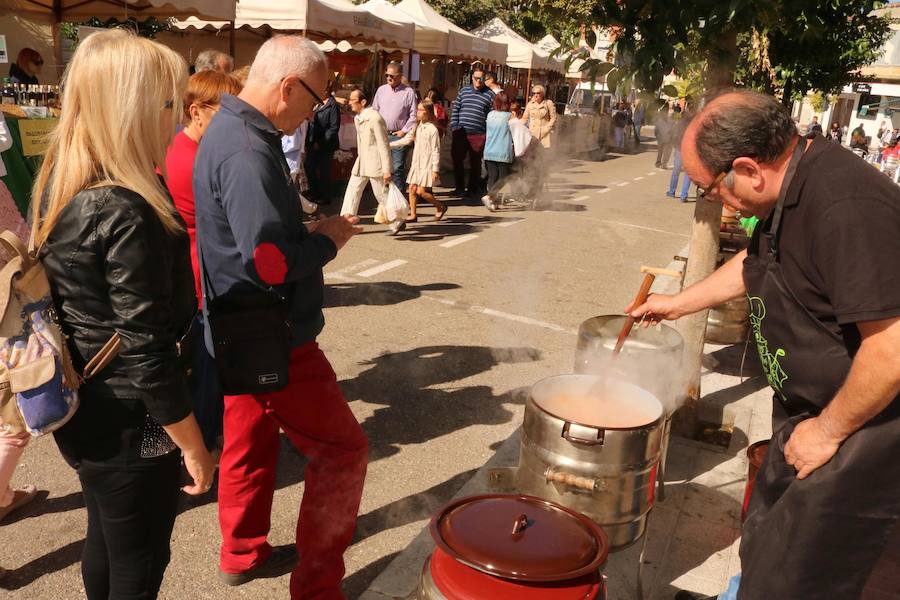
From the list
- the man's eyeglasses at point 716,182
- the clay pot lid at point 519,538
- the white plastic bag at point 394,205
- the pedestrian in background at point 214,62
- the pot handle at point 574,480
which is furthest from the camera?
the white plastic bag at point 394,205

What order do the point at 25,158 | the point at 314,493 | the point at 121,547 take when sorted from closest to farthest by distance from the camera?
the point at 121,547 < the point at 314,493 < the point at 25,158

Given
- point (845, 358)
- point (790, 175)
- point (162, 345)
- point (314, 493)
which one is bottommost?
point (314, 493)

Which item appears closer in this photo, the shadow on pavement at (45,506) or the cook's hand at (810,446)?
the cook's hand at (810,446)

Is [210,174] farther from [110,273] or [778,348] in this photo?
[778,348]

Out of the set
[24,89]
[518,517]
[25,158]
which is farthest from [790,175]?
[24,89]

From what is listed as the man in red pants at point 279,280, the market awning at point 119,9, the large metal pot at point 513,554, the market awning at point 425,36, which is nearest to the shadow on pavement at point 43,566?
the man in red pants at point 279,280

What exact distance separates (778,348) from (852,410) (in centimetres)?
30

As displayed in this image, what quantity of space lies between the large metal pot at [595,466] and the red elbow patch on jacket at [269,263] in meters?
0.99

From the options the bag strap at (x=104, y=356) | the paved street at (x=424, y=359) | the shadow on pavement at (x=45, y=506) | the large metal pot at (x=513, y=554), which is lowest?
the shadow on pavement at (x=45, y=506)

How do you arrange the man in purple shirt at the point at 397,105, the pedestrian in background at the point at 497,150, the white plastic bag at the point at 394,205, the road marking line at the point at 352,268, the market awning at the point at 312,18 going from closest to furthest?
the road marking line at the point at 352,268
the white plastic bag at the point at 394,205
the market awning at the point at 312,18
the man in purple shirt at the point at 397,105
the pedestrian in background at the point at 497,150

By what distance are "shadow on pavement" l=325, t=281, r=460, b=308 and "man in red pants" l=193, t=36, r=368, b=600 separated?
390 centimetres

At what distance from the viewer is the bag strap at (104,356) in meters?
1.84

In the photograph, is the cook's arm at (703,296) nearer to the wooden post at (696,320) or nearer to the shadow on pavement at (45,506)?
the wooden post at (696,320)

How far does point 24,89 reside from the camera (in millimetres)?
6156
